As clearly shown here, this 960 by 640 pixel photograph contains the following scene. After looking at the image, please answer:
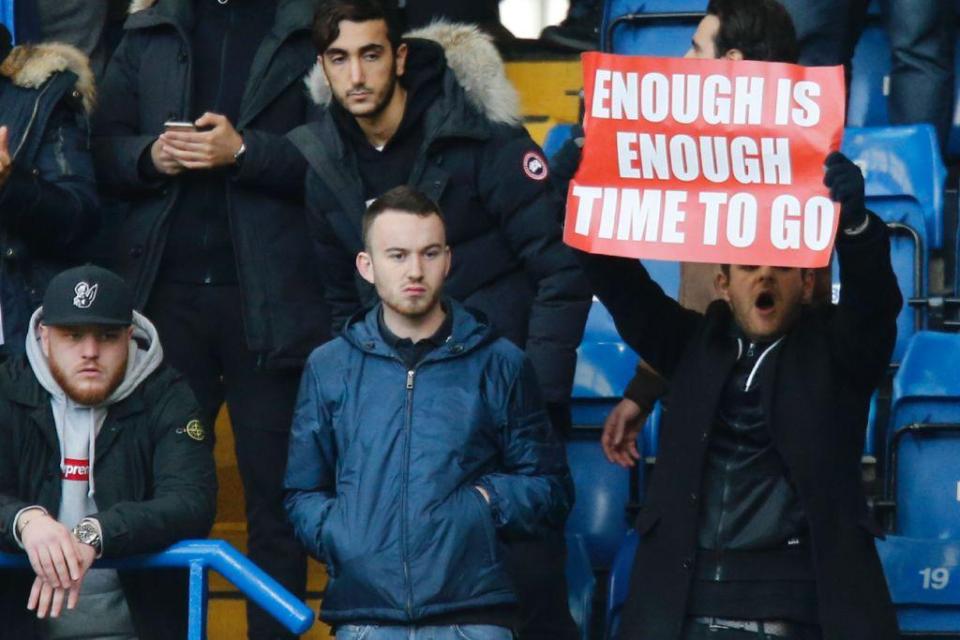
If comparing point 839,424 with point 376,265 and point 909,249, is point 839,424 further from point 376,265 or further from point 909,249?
point 909,249

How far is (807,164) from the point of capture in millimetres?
4344

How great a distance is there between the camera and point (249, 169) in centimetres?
565

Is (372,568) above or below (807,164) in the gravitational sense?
below

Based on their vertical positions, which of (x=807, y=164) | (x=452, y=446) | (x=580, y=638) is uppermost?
(x=807, y=164)

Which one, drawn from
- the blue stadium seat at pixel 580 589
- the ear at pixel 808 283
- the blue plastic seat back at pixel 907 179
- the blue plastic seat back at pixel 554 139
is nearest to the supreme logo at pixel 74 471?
the blue stadium seat at pixel 580 589

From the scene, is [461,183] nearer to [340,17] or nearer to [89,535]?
[340,17]

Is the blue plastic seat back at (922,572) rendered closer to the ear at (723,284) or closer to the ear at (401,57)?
the ear at (723,284)

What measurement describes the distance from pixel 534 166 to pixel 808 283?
100 centimetres

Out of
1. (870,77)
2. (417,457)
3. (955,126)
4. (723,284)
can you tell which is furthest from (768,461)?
(870,77)

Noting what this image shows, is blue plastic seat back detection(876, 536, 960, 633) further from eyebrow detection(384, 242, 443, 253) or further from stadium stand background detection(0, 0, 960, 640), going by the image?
eyebrow detection(384, 242, 443, 253)

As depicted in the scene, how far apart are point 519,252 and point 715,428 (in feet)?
3.30

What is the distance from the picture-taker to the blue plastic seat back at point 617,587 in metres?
5.23

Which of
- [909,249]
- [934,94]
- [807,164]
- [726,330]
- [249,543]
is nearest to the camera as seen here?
[807,164]

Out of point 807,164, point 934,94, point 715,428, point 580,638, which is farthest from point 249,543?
point 934,94
